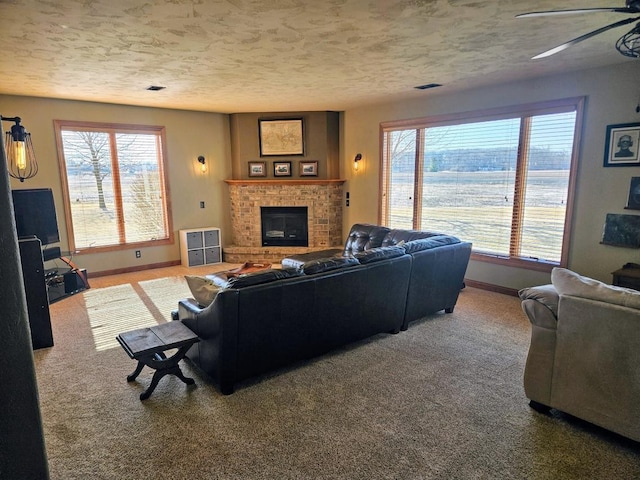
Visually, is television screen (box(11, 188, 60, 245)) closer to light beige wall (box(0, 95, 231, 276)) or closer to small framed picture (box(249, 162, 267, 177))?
light beige wall (box(0, 95, 231, 276))

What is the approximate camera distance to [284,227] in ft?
24.4

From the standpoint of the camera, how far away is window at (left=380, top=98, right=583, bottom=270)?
4566 mm

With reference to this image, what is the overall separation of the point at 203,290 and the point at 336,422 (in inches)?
54.5

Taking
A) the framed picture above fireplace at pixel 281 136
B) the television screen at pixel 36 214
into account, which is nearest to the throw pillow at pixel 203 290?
the television screen at pixel 36 214

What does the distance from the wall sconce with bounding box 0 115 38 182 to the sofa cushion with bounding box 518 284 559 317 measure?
17.8 feet

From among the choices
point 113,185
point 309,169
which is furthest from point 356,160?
point 113,185

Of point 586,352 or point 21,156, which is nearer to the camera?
point 586,352

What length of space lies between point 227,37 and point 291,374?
2702 mm

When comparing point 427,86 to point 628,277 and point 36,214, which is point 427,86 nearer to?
point 628,277

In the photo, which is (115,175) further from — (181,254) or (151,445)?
(151,445)

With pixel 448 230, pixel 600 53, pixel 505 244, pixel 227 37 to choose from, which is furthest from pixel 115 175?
pixel 600 53

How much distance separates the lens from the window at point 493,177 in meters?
4.57

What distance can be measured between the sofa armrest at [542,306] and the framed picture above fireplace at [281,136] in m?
5.32

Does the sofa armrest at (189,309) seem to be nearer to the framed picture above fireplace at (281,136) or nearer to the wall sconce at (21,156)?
the wall sconce at (21,156)
